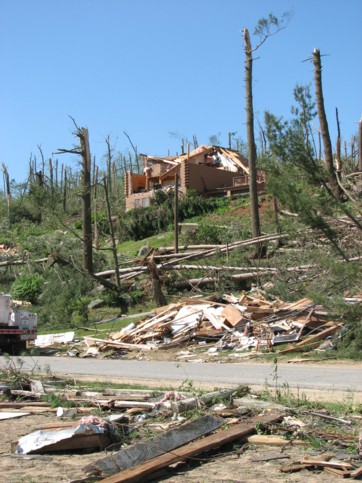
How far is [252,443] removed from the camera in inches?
240

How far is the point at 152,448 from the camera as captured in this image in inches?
221

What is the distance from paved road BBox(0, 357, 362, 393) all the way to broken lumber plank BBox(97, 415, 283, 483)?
11.0ft

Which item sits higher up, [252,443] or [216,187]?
[216,187]

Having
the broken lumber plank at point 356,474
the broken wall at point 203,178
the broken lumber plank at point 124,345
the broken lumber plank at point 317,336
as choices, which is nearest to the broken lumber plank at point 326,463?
the broken lumber plank at point 356,474

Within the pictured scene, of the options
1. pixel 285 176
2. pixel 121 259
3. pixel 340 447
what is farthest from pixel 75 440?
pixel 121 259

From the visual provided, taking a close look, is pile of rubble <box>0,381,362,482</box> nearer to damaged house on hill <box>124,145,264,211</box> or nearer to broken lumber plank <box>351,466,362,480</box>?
broken lumber plank <box>351,466,362,480</box>

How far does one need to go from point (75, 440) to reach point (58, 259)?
72.3 feet

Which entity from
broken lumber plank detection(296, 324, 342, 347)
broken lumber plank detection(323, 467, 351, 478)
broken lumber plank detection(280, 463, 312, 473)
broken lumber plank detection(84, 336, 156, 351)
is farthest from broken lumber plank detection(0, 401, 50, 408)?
broken lumber plank detection(84, 336, 156, 351)

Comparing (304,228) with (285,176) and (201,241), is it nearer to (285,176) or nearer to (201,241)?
(285,176)

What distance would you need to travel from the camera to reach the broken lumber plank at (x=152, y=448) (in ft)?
16.9

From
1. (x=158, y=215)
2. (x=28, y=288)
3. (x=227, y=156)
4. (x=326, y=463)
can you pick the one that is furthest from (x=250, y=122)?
(x=227, y=156)

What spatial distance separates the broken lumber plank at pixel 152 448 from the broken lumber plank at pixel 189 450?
8 cm

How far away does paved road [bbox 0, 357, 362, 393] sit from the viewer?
34.6 ft

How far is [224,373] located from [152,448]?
284 inches
